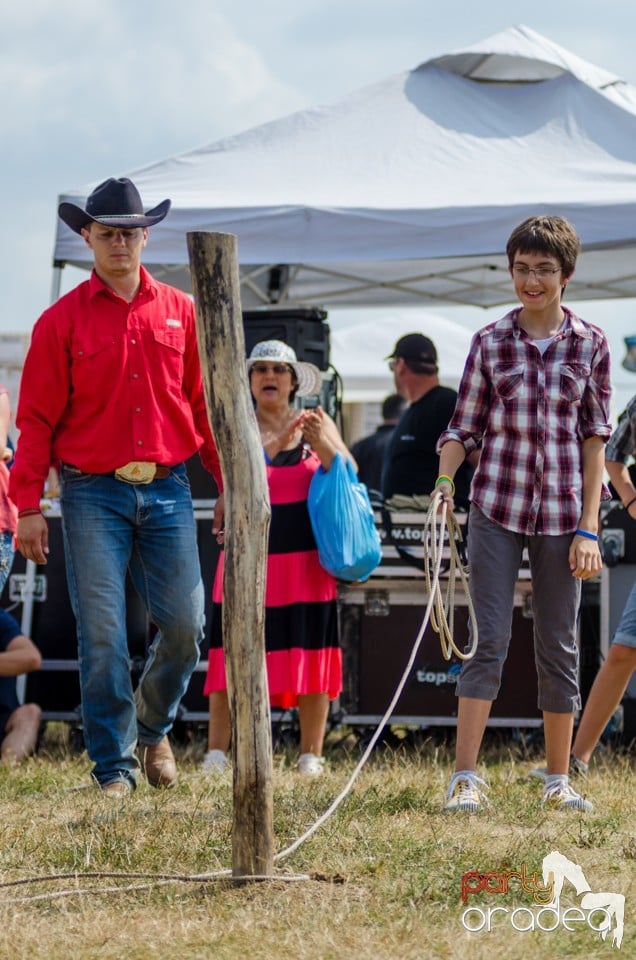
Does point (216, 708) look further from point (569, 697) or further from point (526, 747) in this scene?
point (569, 697)

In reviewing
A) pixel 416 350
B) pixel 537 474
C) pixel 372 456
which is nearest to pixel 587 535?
pixel 537 474

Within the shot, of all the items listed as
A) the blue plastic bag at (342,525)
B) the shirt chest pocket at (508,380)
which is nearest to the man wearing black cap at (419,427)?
the blue plastic bag at (342,525)

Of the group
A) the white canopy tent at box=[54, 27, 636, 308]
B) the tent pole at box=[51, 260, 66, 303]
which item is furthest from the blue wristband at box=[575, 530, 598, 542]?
the tent pole at box=[51, 260, 66, 303]

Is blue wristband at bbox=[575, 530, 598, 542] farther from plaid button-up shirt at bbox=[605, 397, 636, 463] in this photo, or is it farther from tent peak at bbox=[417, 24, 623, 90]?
tent peak at bbox=[417, 24, 623, 90]

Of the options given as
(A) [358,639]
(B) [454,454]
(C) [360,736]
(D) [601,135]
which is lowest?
(C) [360,736]

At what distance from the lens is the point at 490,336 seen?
4812mm

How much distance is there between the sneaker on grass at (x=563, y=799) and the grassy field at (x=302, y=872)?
70 millimetres

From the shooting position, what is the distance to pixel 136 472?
16.0 ft

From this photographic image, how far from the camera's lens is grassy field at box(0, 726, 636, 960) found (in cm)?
311

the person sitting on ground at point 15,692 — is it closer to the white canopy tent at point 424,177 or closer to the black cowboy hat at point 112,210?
the white canopy tent at point 424,177

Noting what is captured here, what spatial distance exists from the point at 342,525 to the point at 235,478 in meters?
2.48

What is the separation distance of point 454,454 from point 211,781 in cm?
159

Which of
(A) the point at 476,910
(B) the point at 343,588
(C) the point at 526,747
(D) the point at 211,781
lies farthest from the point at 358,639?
(A) the point at 476,910

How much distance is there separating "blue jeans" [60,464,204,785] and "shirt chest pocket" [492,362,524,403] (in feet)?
3.85
